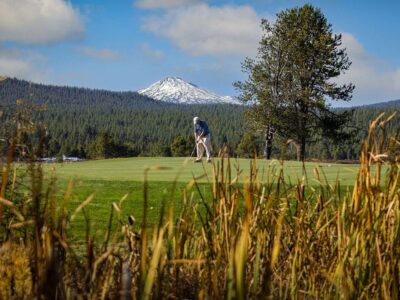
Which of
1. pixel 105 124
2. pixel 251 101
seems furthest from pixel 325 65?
pixel 105 124

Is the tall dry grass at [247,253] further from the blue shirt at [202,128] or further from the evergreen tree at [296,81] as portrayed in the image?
the evergreen tree at [296,81]

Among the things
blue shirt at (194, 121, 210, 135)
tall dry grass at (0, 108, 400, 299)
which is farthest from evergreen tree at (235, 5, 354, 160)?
tall dry grass at (0, 108, 400, 299)

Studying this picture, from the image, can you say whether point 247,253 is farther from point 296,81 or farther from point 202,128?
point 296,81

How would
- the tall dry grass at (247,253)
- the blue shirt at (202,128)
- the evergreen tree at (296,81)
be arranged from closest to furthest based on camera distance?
the tall dry grass at (247,253) < the blue shirt at (202,128) < the evergreen tree at (296,81)

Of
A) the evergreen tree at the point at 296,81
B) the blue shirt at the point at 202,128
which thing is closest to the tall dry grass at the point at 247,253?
the blue shirt at the point at 202,128

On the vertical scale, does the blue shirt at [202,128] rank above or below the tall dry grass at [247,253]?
above

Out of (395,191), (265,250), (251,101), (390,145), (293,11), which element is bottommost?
(265,250)

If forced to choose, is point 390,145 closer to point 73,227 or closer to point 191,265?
point 191,265

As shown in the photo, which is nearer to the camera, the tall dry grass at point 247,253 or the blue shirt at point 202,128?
the tall dry grass at point 247,253

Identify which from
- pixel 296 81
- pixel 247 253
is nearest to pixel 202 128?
pixel 247 253

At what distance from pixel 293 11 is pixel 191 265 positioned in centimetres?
4001

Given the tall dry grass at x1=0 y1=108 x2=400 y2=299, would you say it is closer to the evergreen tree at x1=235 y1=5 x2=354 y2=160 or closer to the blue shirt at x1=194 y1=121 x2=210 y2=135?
the blue shirt at x1=194 y1=121 x2=210 y2=135

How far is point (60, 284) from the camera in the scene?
2.09 m

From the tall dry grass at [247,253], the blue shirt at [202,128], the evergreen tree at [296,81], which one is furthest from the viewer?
the evergreen tree at [296,81]
